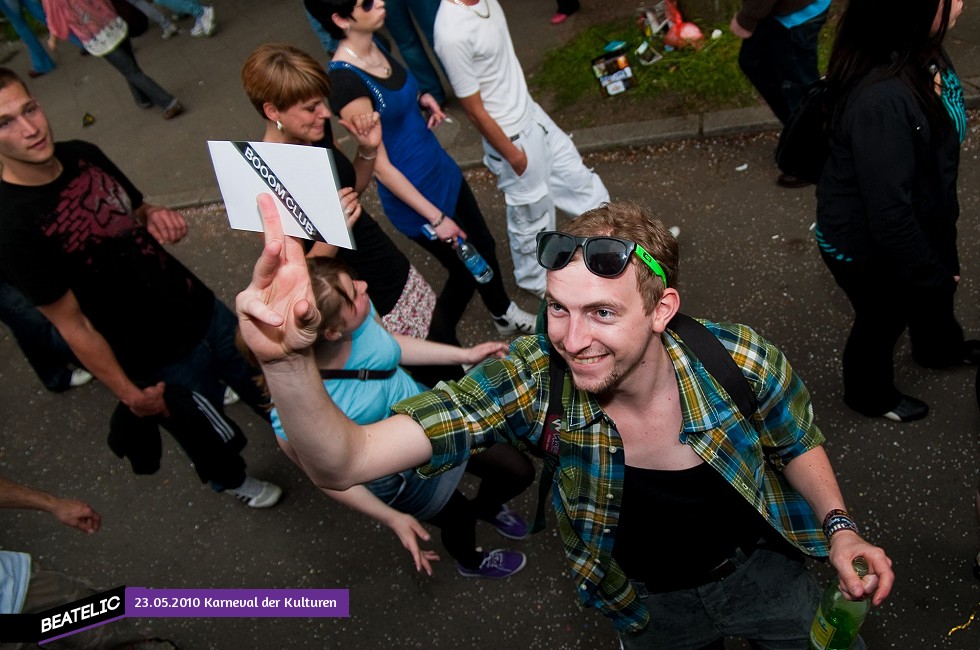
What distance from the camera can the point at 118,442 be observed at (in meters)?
3.54

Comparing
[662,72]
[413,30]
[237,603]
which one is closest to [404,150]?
[237,603]

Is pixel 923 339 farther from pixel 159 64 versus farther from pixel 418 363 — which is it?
pixel 159 64

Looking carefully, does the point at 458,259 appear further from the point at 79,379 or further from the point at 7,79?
the point at 79,379

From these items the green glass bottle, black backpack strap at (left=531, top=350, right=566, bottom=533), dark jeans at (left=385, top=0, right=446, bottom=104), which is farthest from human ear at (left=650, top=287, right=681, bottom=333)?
dark jeans at (left=385, top=0, right=446, bottom=104)

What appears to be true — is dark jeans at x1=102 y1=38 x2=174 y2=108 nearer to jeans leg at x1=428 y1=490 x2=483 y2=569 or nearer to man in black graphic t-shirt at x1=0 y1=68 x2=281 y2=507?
man in black graphic t-shirt at x1=0 y1=68 x2=281 y2=507

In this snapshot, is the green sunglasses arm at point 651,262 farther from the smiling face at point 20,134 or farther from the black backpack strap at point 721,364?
the smiling face at point 20,134

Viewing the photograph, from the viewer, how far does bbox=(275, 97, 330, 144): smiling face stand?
10.5ft

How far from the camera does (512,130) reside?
392cm

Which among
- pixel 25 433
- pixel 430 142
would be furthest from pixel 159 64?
pixel 430 142

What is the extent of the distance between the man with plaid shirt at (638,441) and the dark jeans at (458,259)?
1812 mm

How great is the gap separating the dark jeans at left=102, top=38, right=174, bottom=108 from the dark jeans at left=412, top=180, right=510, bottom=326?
4982mm

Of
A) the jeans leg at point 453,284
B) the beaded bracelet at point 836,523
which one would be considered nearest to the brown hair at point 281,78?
the jeans leg at point 453,284

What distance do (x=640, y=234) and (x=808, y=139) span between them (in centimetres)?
132

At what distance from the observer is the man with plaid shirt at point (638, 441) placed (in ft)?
6.30
